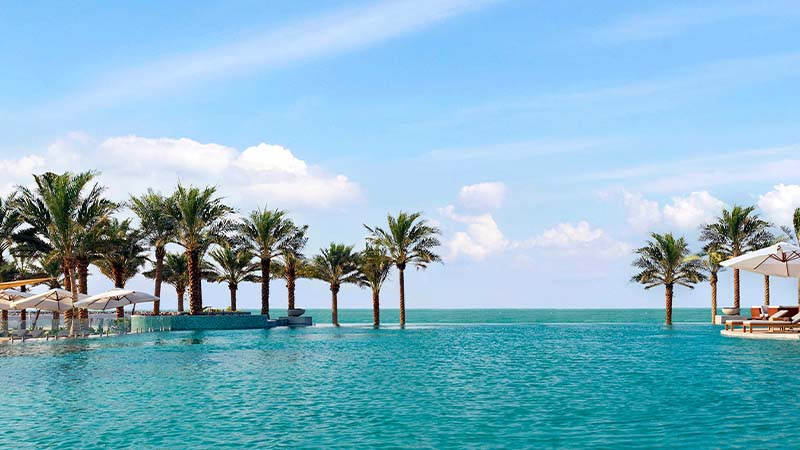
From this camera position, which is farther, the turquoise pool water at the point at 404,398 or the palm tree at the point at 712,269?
the palm tree at the point at 712,269

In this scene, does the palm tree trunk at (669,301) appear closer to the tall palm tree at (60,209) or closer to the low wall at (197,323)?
the low wall at (197,323)

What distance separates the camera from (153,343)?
35750 mm

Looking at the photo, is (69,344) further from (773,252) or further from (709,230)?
(709,230)

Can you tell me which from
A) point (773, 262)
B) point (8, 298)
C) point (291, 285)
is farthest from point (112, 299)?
point (773, 262)

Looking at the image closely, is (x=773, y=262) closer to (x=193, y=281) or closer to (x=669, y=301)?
(x=669, y=301)

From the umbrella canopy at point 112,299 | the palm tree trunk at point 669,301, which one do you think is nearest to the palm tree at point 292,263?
the umbrella canopy at point 112,299

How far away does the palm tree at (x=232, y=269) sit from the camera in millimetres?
62094

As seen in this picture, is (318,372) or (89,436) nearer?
(89,436)

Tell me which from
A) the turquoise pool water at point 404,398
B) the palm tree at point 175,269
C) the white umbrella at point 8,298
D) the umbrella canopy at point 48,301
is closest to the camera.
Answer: the turquoise pool water at point 404,398

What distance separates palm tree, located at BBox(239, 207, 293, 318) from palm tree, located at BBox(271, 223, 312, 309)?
0.43m

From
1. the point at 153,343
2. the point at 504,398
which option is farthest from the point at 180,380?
the point at 153,343

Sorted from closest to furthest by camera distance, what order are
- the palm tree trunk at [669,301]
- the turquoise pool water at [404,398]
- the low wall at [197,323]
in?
the turquoise pool water at [404,398], the low wall at [197,323], the palm tree trunk at [669,301]

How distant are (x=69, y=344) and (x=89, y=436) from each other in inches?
940

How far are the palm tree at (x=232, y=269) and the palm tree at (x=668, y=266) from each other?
30.9m
